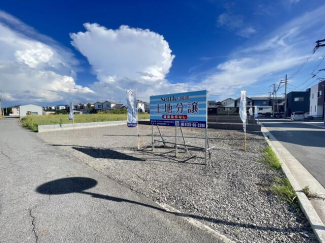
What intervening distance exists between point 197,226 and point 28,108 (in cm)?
7501

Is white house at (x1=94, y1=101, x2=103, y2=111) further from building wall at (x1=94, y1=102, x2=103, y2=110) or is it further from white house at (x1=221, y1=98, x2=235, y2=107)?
white house at (x1=221, y1=98, x2=235, y2=107)

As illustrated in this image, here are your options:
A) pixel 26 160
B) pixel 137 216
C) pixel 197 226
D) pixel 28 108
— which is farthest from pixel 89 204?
pixel 28 108

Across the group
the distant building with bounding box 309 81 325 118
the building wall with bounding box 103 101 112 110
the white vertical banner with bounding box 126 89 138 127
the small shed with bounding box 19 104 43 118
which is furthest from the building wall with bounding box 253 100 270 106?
the small shed with bounding box 19 104 43 118

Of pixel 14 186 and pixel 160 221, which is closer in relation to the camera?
pixel 160 221

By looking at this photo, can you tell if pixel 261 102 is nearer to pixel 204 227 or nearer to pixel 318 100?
pixel 318 100

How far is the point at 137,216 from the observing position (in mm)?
2500

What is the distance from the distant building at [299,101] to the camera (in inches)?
1481

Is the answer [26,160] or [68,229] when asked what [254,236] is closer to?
[68,229]

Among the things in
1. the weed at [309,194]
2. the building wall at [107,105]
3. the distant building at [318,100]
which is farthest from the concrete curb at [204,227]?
the building wall at [107,105]

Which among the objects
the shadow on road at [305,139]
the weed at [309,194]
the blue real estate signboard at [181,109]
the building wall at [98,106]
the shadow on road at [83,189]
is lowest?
the shadow on road at [83,189]

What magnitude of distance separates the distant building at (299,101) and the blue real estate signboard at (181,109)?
46.4 meters

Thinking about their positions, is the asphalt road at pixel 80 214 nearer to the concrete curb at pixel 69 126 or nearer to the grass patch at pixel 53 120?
the concrete curb at pixel 69 126

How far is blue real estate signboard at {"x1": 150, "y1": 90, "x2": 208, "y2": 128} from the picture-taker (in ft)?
16.1

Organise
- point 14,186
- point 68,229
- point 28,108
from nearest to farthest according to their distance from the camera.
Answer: point 68,229 < point 14,186 < point 28,108
